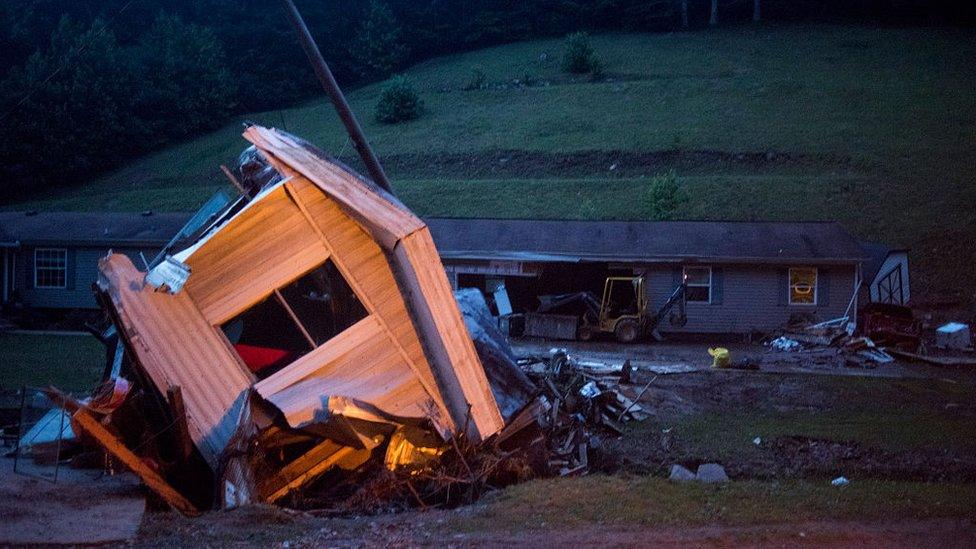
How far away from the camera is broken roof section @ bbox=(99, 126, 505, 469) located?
9.86 metres

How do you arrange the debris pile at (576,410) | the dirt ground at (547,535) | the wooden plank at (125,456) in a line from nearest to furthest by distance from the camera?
the dirt ground at (547,535), the wooden plank at (125,456), the debris pile at (576,410)

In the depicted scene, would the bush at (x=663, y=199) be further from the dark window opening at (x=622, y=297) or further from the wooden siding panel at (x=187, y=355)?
the wooden siding panel at (x=187, y=355)

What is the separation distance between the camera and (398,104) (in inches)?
2478

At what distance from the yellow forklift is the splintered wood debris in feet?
53.5

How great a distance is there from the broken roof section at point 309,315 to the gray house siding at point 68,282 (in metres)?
22.0

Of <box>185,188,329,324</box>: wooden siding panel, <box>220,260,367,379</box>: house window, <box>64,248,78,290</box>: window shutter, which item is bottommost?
<box>64,248,78,290</box>: window shutter

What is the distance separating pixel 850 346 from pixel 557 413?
14.3 meters

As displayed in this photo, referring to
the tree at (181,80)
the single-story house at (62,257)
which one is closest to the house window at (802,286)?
the single-story house at (62,257)

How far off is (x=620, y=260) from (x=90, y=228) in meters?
18.7

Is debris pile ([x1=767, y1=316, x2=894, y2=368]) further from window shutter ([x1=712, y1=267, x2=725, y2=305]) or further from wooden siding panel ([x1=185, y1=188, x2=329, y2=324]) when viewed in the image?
wooden siding panel ([x1=185, y1=188, x2=329, y2=324])

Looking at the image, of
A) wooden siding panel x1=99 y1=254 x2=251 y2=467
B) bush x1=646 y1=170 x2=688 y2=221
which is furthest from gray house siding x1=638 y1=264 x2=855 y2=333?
wooden siding panel x1=99 y1=254 x2=251 y2=467

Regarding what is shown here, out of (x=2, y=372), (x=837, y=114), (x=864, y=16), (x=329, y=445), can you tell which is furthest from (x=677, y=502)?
(x=864, y=16)

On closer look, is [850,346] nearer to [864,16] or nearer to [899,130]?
[899,130]

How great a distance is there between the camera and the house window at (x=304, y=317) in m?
10.7
